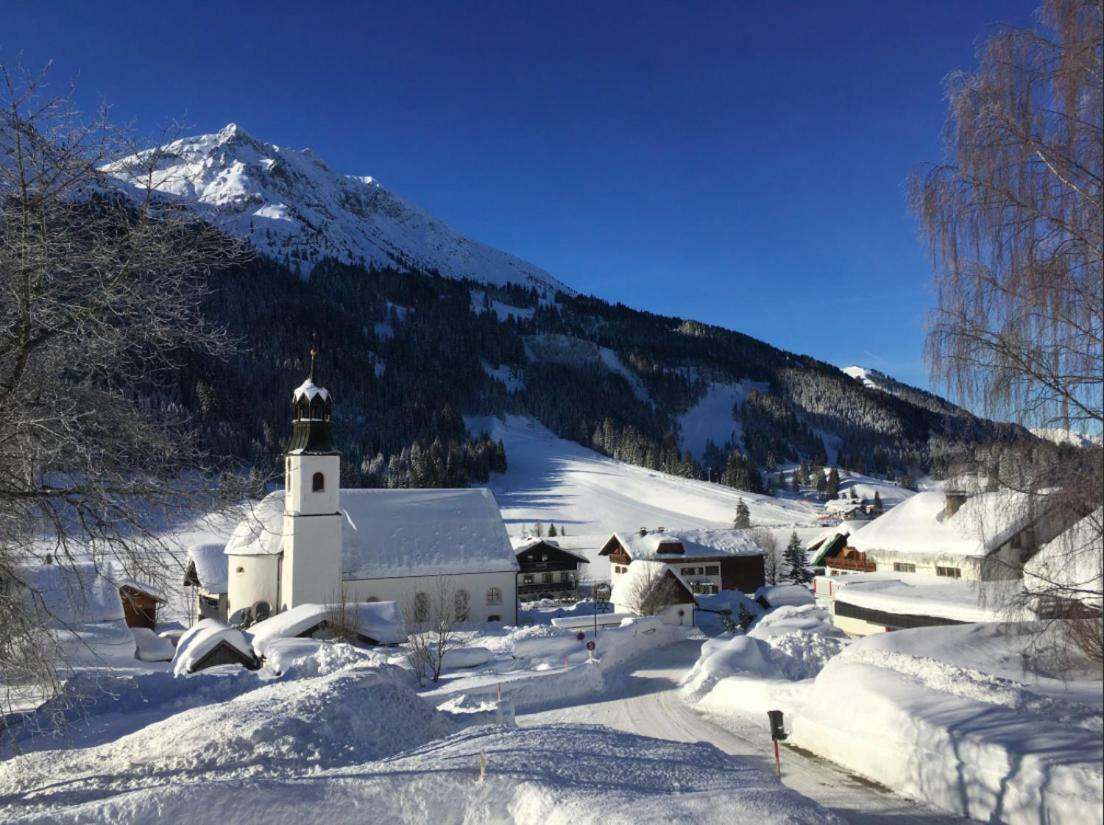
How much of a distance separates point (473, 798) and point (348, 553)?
3027 cm

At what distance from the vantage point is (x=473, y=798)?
789 centimetres

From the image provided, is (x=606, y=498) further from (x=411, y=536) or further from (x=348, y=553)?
(x=348, y=553)

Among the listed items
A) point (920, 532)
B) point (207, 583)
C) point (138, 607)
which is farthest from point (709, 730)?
point (207, 583)

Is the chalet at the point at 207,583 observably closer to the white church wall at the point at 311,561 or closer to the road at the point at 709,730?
the white church wall at the point at 311,561

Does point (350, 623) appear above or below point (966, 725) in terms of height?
below

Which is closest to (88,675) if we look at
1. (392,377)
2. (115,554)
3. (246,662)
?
(246,662)

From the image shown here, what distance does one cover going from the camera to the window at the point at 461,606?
120 ft

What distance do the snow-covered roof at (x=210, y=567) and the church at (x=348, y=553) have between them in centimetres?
155

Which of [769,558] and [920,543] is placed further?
[769,558]

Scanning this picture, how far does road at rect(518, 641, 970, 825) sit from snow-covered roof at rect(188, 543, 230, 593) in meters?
25.0

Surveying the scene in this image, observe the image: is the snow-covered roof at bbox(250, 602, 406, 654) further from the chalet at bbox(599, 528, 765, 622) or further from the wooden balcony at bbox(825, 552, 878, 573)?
the wooden balcony at bbox(825, 552, 878, 573)

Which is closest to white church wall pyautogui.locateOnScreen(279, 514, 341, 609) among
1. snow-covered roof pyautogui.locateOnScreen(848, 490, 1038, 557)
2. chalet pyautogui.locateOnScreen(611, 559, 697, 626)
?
chalet pyautogui.locateOnScreen(611, 559, 697, 626)

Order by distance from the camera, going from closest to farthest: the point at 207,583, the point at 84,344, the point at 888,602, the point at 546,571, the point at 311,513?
the point at 84,344 < the point at 888,602 < the point at 311,513 < the point at 207,583 < the point at 546,571

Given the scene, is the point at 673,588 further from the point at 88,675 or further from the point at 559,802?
the point at 559,802
